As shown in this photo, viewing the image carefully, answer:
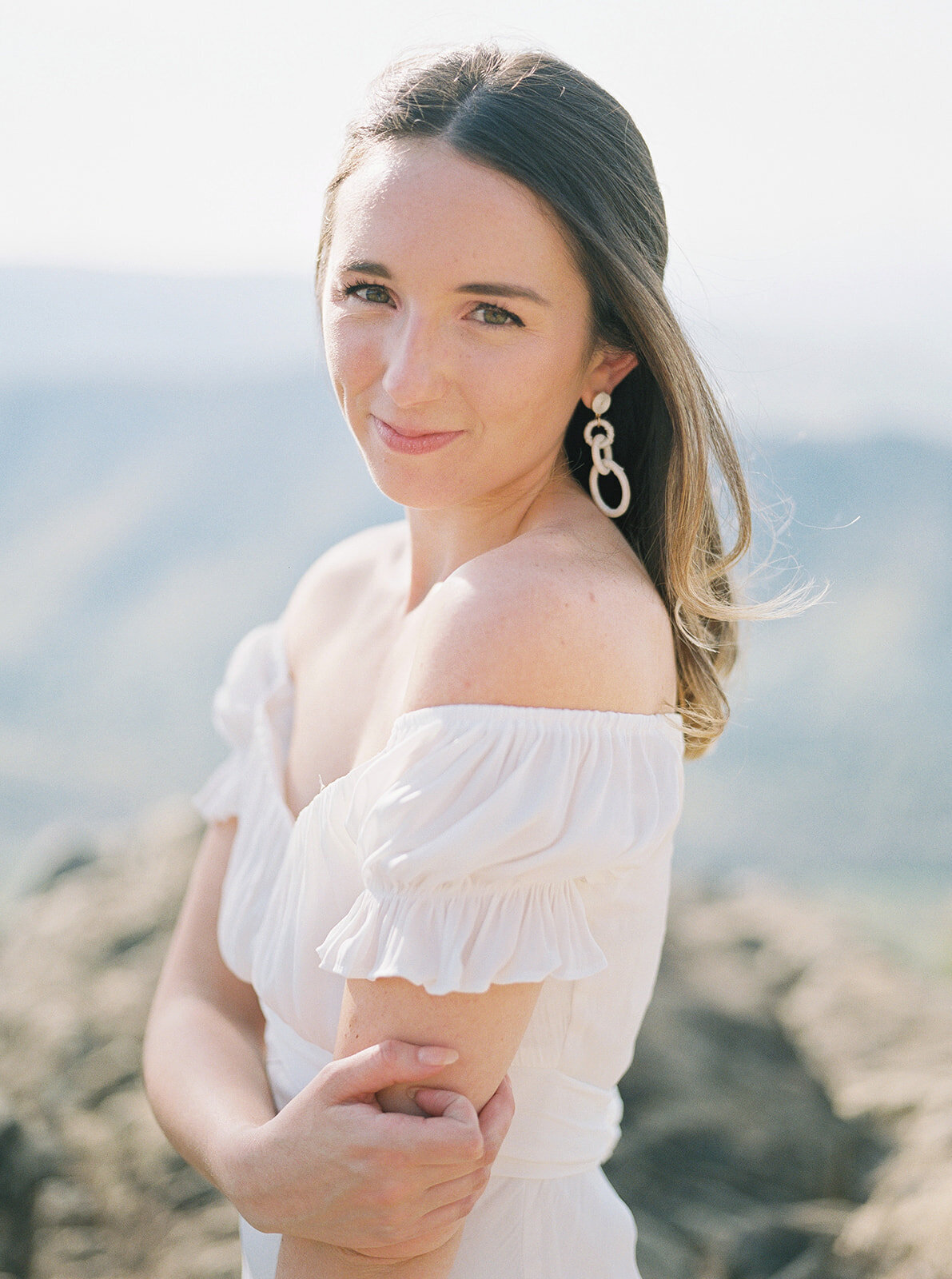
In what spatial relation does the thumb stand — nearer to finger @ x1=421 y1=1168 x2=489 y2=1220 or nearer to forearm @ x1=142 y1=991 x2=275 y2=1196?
finger @ x1=421 y1=1168 x2=489 y2=1220

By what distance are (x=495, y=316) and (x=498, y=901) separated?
2.20 ft

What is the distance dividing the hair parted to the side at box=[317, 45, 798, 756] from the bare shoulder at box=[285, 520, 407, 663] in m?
0.47

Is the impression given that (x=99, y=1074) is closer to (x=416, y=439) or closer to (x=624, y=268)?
(x=416, y=439)

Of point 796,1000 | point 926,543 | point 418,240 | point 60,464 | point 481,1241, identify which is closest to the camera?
point 418,240

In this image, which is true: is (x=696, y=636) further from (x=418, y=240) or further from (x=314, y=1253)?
(x=314, y=1253)

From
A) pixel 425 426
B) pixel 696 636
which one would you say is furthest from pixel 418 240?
pixel 696 636

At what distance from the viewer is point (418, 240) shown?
3.97 ft

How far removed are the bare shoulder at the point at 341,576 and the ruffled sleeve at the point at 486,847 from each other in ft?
2.39

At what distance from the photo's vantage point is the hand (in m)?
1.09

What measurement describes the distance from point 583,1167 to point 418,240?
48.1 inches

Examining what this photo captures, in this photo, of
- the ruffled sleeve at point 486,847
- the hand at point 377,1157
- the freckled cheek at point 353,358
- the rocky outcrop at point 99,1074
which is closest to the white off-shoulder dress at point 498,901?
the ruffled sleeve at point 486,847

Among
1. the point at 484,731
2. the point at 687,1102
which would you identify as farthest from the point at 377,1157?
the point at 687,1102

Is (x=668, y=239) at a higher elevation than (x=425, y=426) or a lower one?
higher

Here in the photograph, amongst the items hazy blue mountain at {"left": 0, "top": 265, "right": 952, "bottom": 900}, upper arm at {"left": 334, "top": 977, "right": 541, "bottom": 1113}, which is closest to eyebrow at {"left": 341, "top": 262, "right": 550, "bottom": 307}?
upper arm at {"left": 334, "top": 977, "right": 541, "bottom": 1113}
